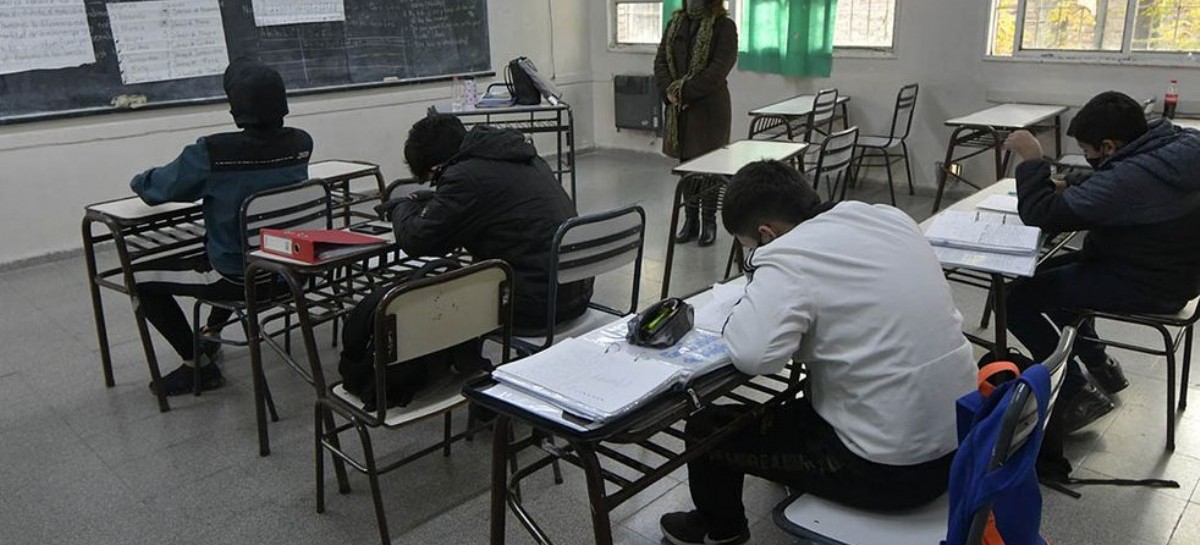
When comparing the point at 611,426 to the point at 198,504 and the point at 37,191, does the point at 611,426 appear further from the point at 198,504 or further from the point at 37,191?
the point at 37,191

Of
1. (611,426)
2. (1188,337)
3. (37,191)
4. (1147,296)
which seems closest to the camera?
(611,426)

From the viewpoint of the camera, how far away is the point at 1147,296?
7.72 ft

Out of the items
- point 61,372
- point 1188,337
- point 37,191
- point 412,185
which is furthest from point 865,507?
point 37,191

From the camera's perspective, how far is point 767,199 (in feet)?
5.50

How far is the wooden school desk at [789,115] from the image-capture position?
18.0ft

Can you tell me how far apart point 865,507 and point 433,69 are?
218 inches

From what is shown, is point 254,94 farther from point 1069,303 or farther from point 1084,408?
point 1084,408

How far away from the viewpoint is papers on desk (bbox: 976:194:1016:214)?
2777 mm

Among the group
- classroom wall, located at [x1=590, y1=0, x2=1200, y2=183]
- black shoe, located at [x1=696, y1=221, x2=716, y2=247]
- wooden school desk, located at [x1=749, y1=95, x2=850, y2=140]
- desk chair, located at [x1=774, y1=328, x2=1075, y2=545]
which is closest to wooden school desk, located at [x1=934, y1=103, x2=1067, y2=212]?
classroom wall, located at [x1=590, y1=0, x2=1200, y2=183]

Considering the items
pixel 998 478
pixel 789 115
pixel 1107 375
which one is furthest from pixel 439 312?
pixel 789 115

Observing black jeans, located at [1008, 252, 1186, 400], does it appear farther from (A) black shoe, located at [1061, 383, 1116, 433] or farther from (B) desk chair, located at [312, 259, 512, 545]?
(B) desk chair, located at [312, 259, 512, 545]

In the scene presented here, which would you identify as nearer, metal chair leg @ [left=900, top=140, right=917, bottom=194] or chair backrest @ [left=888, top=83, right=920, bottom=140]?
chair backrest @ [left=888, top=83, right=920, bottom=140]

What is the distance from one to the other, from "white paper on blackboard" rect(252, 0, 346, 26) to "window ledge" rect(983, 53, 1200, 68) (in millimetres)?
4304

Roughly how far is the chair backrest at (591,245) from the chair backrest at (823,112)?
3294 mm
